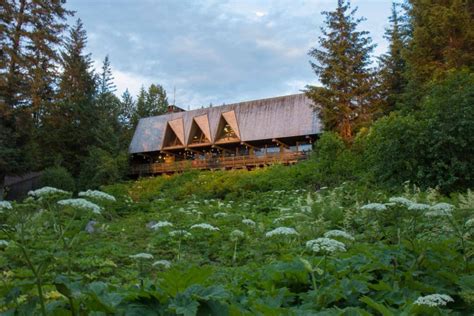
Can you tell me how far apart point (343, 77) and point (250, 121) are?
11222 millimetres

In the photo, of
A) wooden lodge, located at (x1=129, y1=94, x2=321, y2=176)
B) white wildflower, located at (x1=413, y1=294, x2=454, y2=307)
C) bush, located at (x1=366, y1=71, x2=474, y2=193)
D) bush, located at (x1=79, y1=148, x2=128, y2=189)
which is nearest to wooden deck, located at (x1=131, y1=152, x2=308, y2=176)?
wooden lodge, located at (x1=129, y1=94, x2=321, y2=176)

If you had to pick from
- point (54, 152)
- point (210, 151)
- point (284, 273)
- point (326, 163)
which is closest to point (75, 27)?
point (54, 152)

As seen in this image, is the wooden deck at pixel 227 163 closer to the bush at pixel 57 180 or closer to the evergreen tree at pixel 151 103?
the bush at pixel 57 180

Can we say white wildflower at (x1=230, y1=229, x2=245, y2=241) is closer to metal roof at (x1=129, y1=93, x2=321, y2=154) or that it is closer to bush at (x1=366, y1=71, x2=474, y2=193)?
bush at (x1=366, y1=71, x2=474, y2=193)

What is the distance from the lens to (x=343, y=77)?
23469mm

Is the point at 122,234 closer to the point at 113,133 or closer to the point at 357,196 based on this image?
the point at 357,196

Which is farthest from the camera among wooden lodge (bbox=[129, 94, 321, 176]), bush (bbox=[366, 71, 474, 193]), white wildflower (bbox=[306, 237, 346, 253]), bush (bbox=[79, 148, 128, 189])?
wooden lodge (bbox=[129, 94, 321, 176])

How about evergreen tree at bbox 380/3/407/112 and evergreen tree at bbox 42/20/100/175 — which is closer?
evergreen tree at bbox 380/3/407/112

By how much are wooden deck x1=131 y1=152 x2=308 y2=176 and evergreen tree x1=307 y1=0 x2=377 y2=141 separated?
18.5ft

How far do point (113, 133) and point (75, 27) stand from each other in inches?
626

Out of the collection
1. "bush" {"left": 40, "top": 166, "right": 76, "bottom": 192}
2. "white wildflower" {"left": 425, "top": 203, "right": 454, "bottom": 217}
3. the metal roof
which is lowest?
"bush" {"left": 40, "top": 166, "right": 76, "bottom": 192}

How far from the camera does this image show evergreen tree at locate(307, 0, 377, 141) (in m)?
23.4

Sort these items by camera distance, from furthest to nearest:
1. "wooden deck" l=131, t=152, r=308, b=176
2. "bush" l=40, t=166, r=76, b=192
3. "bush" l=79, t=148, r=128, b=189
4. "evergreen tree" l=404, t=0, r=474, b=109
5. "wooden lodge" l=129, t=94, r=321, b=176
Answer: "wooden lodge" l=129, t=94, r=321, b=176
"wooden deck" l=131, t=152, r=308, b=176
"bush" l=79, t=148, r=128, b=189
"bush" l=40, t=166, r=76, b=192
"evergreen tree" l=404, t=0, r=474, b=109

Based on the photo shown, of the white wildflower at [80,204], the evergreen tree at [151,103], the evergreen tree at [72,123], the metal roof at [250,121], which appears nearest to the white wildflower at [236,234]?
the white wildflower at [80,204]
